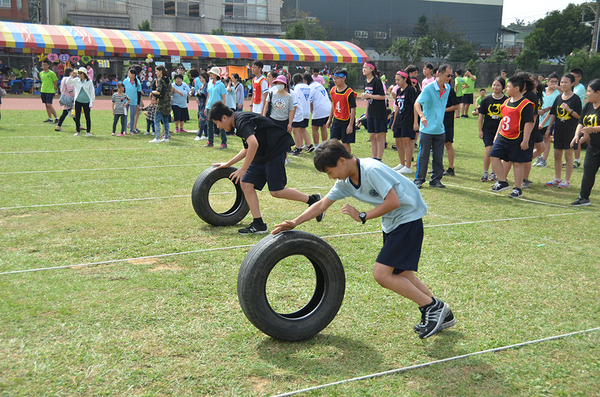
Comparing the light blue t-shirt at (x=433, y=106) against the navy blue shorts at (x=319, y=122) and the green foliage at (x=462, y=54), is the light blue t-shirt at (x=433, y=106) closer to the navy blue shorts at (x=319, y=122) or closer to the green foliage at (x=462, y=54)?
the navy blue shorts at (x=319, y=122)

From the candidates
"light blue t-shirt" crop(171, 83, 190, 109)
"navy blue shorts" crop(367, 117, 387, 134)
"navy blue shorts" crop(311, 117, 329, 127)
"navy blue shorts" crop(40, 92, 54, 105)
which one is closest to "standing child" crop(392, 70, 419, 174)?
"navy blue shorts" crop(367, 117, 387, 134)

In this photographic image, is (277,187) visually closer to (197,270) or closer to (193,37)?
(197,270)

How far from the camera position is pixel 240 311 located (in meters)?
4.41

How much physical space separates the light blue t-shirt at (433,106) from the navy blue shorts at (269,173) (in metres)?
4.06

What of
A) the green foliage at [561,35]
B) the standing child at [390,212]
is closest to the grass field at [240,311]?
the standing child at [390,212]

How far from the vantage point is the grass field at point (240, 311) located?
3.42 m

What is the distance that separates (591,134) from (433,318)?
233 inches

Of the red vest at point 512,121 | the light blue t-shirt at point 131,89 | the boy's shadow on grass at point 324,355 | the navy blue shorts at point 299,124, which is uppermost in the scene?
the light blue t-shirt at point 131,89

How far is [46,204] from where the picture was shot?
777 centimetres

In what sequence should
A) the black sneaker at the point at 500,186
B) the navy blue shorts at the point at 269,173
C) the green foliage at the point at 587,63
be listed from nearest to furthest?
the navy blue shorts at the point at 269,173 → the black sneaker at the point at 500,186 → the green foliage at the point at 587,63

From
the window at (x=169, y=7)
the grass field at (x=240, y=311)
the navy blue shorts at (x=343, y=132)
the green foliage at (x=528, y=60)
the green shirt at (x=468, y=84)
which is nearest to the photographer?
the grass field at (x=240, y=311)

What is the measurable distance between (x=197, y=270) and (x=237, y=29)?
61550 millimetres

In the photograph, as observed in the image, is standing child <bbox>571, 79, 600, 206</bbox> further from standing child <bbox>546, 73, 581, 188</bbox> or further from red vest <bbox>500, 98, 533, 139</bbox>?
standing child <bbox>546, 73, 581, 188</bbox>

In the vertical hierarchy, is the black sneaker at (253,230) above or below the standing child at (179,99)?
below
